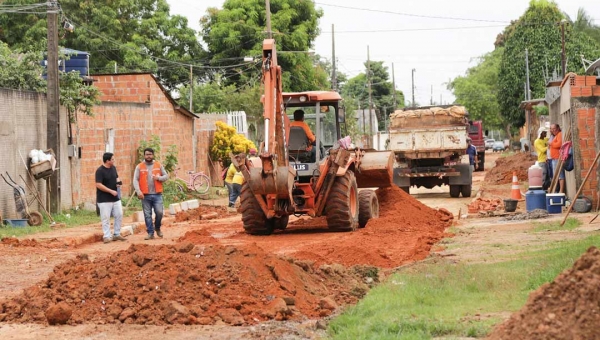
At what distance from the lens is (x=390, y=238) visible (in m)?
16.8

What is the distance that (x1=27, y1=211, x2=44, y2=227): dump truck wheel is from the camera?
2186 centimetres

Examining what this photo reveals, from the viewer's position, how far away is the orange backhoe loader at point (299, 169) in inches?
→ 671

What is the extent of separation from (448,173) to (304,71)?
1248 inches

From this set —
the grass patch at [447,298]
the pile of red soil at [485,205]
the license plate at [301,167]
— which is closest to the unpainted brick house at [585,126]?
the pile of red soil at [485,205]

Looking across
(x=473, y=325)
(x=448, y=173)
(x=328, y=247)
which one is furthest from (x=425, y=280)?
(x=448, y=173)

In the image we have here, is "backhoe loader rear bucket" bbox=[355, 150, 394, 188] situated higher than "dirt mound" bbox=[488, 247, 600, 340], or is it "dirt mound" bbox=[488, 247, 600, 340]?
"backhoe loader rear bucket" bbox=[355, 150, 394, 188]

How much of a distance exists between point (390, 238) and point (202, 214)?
9.34 meters

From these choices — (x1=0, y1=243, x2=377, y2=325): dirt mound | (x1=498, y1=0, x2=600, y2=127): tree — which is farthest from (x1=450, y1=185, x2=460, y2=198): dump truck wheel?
(x1=498, y1=0, x2=600, y2=127): tree

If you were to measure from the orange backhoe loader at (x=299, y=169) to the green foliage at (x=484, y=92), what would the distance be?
270 feet

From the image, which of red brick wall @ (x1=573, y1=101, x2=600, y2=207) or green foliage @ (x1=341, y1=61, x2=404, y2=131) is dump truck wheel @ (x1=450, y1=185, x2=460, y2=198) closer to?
red brick wall @ (x1=573, y1=101, x2=600, y2=207)

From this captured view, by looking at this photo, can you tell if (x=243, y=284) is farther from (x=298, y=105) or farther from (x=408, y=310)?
(x=298, y=105)

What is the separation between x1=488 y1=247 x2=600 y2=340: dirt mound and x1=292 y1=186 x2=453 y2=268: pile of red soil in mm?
6443

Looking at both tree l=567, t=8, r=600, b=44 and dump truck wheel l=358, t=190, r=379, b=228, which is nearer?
dump truck wheel l=358, t=190, r=379, b=228

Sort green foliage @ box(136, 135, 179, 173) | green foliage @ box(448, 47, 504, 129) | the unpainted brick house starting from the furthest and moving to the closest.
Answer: green foliage @ box(448, 47, 504, 129), green foliage @ box(136, 135, 179, 173), the unpainted brick house
